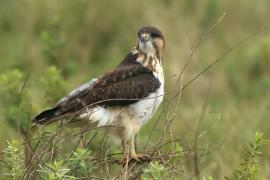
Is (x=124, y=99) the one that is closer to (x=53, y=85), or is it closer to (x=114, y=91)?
(x=114, y=91)

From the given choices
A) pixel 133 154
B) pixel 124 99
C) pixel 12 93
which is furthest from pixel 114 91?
pixel 12 93

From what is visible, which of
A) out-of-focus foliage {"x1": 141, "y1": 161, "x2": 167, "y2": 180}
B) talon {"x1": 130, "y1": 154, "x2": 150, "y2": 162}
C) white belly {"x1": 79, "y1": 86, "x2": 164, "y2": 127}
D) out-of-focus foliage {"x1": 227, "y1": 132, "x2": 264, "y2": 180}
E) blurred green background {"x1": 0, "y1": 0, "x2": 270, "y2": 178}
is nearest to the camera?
out-of-focus foliage {"x1": 141, "y1": 161, "x2": 167, "y2": 180}

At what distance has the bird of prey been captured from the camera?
6.07 metres

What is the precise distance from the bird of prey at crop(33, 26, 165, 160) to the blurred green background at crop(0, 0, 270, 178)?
256 centimetres

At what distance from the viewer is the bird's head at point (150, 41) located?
257 inches

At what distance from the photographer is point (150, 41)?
259 inches

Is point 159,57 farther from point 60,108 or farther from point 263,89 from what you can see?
point 263,89

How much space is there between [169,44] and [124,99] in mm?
5214

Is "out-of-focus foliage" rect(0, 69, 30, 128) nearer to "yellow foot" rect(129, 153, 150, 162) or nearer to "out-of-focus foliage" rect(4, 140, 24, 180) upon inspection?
"yellow foot" rect(129, 153, 150, 162)

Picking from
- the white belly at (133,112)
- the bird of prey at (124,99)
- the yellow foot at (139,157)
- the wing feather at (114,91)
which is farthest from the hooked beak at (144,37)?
the yellow foot at (139,157)

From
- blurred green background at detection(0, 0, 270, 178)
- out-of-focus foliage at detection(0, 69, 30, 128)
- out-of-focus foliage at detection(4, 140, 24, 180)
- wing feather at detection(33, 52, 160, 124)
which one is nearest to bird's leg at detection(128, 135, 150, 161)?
wing feather at detection(33, 52, 160, 124)

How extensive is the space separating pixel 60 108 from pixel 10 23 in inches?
249

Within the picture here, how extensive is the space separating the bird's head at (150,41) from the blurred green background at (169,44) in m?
2.50

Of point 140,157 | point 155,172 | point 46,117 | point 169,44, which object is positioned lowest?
point 155,172
